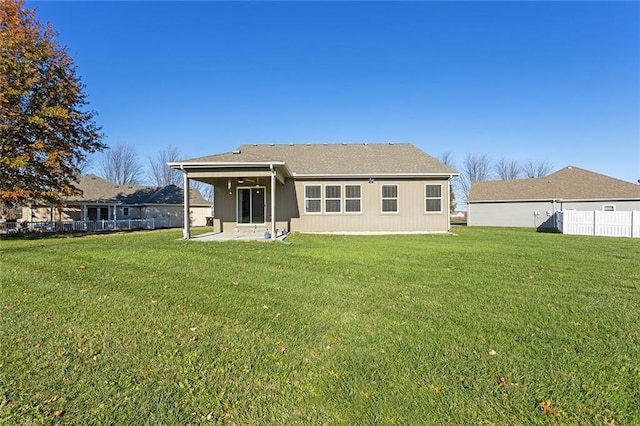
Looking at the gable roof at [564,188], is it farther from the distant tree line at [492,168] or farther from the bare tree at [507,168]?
the bare tree at [507,168]

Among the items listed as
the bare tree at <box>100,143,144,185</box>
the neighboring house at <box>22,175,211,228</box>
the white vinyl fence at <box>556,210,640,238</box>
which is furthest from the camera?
the bare tree at <box>100,143,144,185</box>

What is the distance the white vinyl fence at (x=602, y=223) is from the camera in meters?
15.2

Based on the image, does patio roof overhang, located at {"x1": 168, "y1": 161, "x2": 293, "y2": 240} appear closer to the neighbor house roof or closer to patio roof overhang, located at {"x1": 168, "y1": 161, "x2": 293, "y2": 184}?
patio roof overhang, located at {"x1": 168, "y1": 161, "x2": 293, "y2": 184}

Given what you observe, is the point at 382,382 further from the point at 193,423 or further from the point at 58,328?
the point at 58,328

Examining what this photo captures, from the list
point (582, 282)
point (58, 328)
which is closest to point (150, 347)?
point (58, 328)

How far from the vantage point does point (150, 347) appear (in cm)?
330

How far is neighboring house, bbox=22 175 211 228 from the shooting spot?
26266 millimetres

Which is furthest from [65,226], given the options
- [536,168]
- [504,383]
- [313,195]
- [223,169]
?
[536,168]

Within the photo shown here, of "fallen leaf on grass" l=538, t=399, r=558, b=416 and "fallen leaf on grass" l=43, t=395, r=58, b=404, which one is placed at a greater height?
"fallen leaf on grass" l=43, t=395, r=58, b=404

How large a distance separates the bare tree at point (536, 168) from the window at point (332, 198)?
51.9m

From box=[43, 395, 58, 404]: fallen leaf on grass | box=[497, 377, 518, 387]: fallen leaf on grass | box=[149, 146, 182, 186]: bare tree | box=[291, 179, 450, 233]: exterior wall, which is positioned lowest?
box=[43, 395, 58, 404]: fallen leaf on grass

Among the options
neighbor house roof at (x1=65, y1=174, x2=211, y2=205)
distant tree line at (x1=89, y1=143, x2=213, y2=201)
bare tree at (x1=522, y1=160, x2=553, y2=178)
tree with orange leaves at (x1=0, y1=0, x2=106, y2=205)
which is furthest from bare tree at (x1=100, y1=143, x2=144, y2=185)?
bare tree at (x1=522, y1=160, x2=553, y2=178)

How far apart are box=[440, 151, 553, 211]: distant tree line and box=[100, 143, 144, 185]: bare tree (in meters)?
47.0

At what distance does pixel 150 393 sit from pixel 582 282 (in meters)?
6.61
